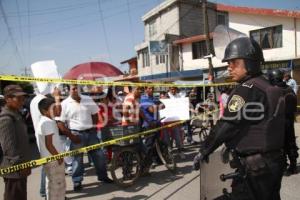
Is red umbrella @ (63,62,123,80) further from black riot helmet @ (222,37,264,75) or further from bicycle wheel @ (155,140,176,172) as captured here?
black riot helmet @ (222,37,264,75)

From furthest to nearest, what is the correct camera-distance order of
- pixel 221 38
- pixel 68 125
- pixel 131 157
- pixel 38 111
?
pixel 131 157, pixel 68 125, pixel 221 38, pixel 38 111

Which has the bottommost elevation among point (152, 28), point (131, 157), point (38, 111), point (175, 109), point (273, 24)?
→ point (131, 157)

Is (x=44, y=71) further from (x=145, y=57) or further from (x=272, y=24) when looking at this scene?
(x=145, y=57)

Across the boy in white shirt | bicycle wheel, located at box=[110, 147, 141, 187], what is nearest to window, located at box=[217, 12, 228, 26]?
bicycle wheel, located at box=[110, 147, 141, 187]

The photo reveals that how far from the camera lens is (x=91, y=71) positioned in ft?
29.2

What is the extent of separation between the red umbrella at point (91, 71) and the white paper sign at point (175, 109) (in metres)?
2.34

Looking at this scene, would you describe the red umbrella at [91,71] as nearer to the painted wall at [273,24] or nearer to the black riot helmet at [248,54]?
the black riot helmet at [248,54]

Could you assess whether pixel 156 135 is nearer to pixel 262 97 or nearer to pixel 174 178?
pixel 174 178

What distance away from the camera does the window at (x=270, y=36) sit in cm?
2049

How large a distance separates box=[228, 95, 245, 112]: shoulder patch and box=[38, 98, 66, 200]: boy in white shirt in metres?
2.58

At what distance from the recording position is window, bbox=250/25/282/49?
2049 cm

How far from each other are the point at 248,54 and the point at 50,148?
282cm

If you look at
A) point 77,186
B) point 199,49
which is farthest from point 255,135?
point 199,49

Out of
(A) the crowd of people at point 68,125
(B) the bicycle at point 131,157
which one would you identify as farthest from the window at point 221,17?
(B) the bicycle at point 131,157
